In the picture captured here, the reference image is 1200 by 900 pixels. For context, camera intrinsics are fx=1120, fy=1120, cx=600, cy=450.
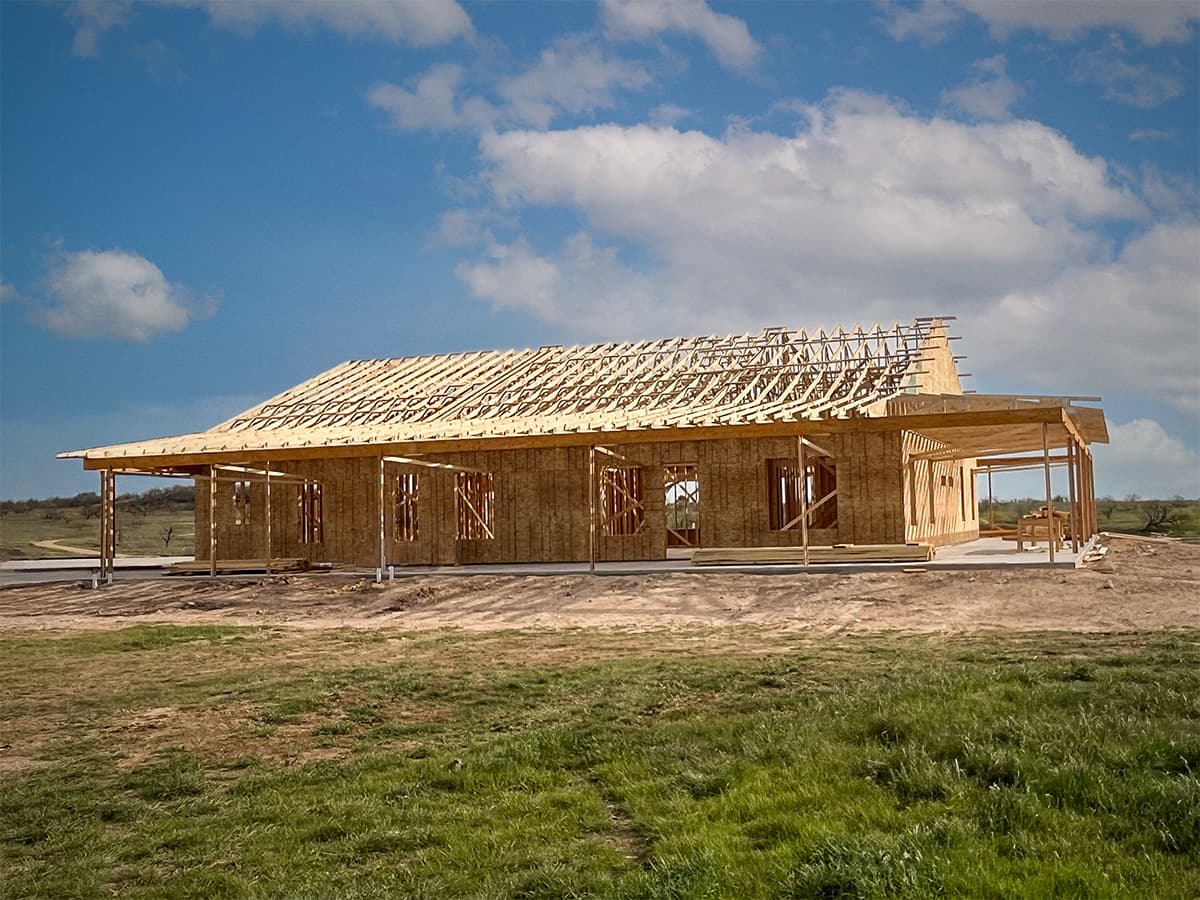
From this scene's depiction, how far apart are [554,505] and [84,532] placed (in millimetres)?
32899

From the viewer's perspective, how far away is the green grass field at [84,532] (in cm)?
3947

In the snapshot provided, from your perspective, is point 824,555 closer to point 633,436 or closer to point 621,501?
point 633,436

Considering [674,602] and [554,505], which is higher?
[554,505]

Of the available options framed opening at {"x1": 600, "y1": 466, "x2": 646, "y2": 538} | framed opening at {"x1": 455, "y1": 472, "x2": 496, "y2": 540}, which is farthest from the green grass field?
framed opening at {"x1": 600, "y1": 466, "x2": 646, "y2": 538}

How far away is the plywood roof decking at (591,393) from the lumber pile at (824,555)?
2241 millimetres

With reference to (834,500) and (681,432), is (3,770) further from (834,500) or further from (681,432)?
(834,500)

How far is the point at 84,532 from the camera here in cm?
4838

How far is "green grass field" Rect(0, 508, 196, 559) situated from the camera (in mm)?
39469

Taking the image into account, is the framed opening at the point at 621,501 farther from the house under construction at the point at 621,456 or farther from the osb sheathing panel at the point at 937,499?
the osb sheathing panel at the point at 937,499

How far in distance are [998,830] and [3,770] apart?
595cm

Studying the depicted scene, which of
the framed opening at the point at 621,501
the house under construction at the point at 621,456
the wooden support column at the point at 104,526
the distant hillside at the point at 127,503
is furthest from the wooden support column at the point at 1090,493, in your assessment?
the distant hillside at the point at 127,503

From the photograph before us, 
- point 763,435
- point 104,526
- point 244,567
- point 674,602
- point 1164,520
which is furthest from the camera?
point 1164,520

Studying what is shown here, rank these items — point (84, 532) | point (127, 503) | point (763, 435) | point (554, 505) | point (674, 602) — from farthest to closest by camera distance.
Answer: point (127, 503) → point (84, 532) → point (554, 505) → point (763, 435) → point (674, 602)

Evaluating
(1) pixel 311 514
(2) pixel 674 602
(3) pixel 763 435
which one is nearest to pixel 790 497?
(3) pixel 763 435
